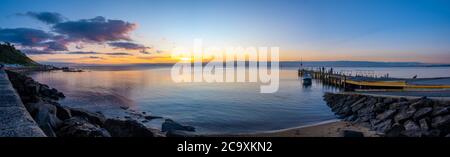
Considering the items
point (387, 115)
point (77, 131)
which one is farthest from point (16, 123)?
point (387, 115)

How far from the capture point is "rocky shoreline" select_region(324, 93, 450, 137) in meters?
12.0

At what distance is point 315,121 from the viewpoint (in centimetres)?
1991

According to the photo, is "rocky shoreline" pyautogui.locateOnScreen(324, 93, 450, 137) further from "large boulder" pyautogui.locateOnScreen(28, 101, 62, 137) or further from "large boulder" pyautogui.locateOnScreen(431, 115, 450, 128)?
"large boulder" pyautogui.locateOnScreen(28, 101, 62, 137)

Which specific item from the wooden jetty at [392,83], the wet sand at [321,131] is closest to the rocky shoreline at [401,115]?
the wet sand at [321,131]

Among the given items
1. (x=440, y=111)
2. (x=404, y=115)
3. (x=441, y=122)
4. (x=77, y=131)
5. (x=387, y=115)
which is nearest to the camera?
(x=77, y=131)

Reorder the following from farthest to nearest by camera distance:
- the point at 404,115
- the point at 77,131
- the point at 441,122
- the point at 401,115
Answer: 1. the point at 401,115
2. the point at 404,115
3. the point at 441,122
4. the point at 77,131

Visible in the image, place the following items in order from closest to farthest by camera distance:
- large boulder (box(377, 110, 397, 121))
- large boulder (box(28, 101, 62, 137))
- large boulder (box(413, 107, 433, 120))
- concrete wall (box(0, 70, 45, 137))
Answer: concrete wall (box(0, 70, 45, 137)) → large boulder (box(28, 101, 62, 137)) → large boulder (box(413, 107, 433, 120)) → large boulder (box(377, 110, 397, 121))

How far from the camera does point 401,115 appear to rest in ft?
46.8

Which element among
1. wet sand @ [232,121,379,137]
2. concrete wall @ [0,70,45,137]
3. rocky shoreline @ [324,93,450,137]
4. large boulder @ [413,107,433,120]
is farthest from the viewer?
Result: wet sand @ [232,121,379,137]

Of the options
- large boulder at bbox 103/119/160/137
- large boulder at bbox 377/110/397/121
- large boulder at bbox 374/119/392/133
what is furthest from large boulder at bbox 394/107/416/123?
large boulder at bbox 103/119/160/137

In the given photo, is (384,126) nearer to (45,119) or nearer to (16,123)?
(45,119)

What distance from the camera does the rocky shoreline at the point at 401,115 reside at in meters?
12.0
